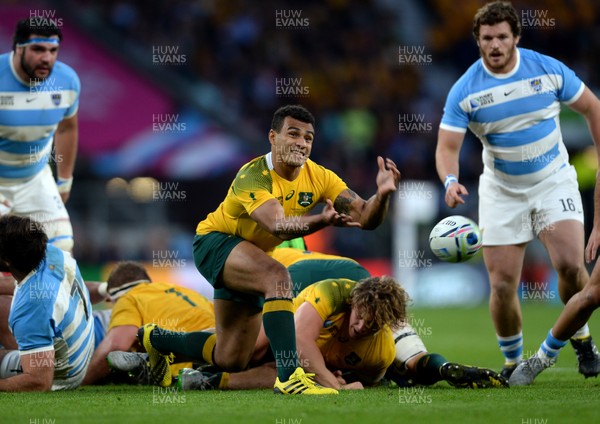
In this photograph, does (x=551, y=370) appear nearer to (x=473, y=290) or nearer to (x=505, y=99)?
(x=505, y=99)

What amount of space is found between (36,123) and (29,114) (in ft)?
0.32

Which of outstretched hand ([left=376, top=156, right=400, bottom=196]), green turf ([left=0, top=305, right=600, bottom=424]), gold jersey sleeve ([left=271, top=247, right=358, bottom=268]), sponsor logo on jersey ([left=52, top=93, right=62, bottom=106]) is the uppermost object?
sponsor logo on jersey ([left=52, top=93, right=62, bottom=106])

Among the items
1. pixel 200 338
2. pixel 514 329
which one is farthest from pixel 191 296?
pixel 514 329

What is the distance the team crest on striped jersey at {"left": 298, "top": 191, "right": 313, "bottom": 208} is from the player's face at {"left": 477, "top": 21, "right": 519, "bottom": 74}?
72.6 inches

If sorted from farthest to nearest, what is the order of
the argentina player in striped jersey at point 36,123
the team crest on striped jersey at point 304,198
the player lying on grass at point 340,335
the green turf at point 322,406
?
the argentina player in striped jersey at point 36,123
the team crest on striped jersey at point 304,198
the player lying on grass at point 340,335
the green turf at point 322,406

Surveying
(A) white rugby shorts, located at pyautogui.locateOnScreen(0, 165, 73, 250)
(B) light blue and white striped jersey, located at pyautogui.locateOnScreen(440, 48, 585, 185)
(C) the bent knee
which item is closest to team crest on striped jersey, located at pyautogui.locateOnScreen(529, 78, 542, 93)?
(B) light blue and white striped jersey, located at pyautogui.locateOnScreen(440, 48, 585, 185)

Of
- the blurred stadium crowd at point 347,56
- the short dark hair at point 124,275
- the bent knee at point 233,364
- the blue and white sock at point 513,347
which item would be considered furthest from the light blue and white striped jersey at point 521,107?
the blurred stadium crowd at point 347,56

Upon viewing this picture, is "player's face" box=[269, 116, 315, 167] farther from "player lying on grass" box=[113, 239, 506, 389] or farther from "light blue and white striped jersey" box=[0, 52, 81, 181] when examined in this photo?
"light blue and white striped jersey" box=[0, 52, 81, 181]

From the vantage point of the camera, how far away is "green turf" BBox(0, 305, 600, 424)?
5191mm

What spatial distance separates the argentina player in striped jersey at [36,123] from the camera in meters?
7.96

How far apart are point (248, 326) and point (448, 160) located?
1951 millimetres

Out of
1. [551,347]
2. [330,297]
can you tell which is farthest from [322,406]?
[551,347]

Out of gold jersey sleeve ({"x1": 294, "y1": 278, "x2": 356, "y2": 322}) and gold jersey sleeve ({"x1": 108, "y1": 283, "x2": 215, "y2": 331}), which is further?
gold jersey sleeve ({"x1": 108, "y1": 283, "x2": 215, "y2": 331})

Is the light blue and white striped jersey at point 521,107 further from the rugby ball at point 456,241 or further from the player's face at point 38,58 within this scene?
the player's face at point 38,58
